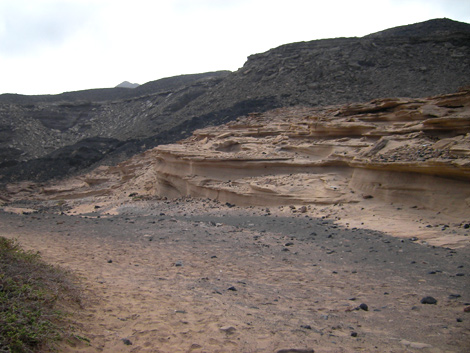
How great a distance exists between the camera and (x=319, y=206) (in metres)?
9.26

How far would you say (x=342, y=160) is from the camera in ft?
33.7

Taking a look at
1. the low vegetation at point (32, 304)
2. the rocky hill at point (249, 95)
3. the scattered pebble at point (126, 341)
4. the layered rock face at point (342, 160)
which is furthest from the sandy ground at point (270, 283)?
the rocky hill at point (249, 95)

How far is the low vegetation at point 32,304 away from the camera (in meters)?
2.43

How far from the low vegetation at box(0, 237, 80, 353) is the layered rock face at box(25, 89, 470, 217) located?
6516 mm

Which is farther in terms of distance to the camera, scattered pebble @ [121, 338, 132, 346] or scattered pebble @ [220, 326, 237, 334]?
scattered pebble @ [220, 326, 237, 334]

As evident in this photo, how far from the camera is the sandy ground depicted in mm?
3021

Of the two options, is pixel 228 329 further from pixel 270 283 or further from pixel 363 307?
pixel 270 283

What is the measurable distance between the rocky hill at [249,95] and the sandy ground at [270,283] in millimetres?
17315

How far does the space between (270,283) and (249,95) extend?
84.9 ft

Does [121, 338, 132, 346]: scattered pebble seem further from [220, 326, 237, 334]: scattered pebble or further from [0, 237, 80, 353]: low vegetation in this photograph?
[220, 326, 237, 334]: scattered pebble

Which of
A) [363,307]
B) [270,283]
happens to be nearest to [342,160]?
[270,283]

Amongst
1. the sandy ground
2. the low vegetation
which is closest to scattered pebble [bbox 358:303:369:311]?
the sandy ground

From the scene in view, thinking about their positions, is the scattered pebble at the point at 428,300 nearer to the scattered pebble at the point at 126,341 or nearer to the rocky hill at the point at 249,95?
the scattered pebble at the point at 126,341

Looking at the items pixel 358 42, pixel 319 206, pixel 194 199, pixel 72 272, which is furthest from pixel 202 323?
pixel 358 42
